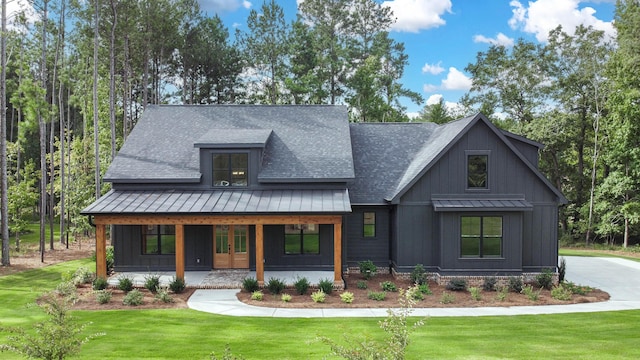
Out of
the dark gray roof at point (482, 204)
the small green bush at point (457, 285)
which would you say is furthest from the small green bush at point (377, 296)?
the dark gray roof at point (482, 204)

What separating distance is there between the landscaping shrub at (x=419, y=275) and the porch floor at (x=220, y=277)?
10.8ft

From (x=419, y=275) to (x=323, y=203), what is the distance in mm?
4748

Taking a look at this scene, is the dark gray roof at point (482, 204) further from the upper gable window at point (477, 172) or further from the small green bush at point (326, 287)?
the small green bush at point (326, 287)

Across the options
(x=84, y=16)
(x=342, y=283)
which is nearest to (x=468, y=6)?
(x=342, y=283)

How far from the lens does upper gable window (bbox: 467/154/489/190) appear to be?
17.5 m

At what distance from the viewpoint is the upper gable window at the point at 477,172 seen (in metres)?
17.5

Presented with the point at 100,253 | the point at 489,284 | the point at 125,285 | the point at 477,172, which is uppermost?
the point at 477,172

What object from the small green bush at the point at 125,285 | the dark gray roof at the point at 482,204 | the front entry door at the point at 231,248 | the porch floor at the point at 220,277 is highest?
the dark gray roof at the point at 482,204

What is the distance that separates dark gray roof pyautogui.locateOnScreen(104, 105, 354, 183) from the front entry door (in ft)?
8.20

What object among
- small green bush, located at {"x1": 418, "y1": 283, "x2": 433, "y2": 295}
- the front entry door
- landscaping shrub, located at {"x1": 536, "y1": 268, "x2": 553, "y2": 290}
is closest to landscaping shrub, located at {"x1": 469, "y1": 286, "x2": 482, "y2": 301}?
small green bush, located at {"x1": 418, "y1": 283, "x2": 433, "y2": 295}

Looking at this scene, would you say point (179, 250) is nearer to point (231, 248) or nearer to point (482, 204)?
point (231, 248)

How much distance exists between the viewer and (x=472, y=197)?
1738 centimetres

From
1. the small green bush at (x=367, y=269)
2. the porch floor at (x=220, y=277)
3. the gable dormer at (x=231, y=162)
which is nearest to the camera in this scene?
the porch floor at (x=220, y=277)

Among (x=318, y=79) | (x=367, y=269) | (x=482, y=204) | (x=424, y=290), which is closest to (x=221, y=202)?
(x=367, y=269)
